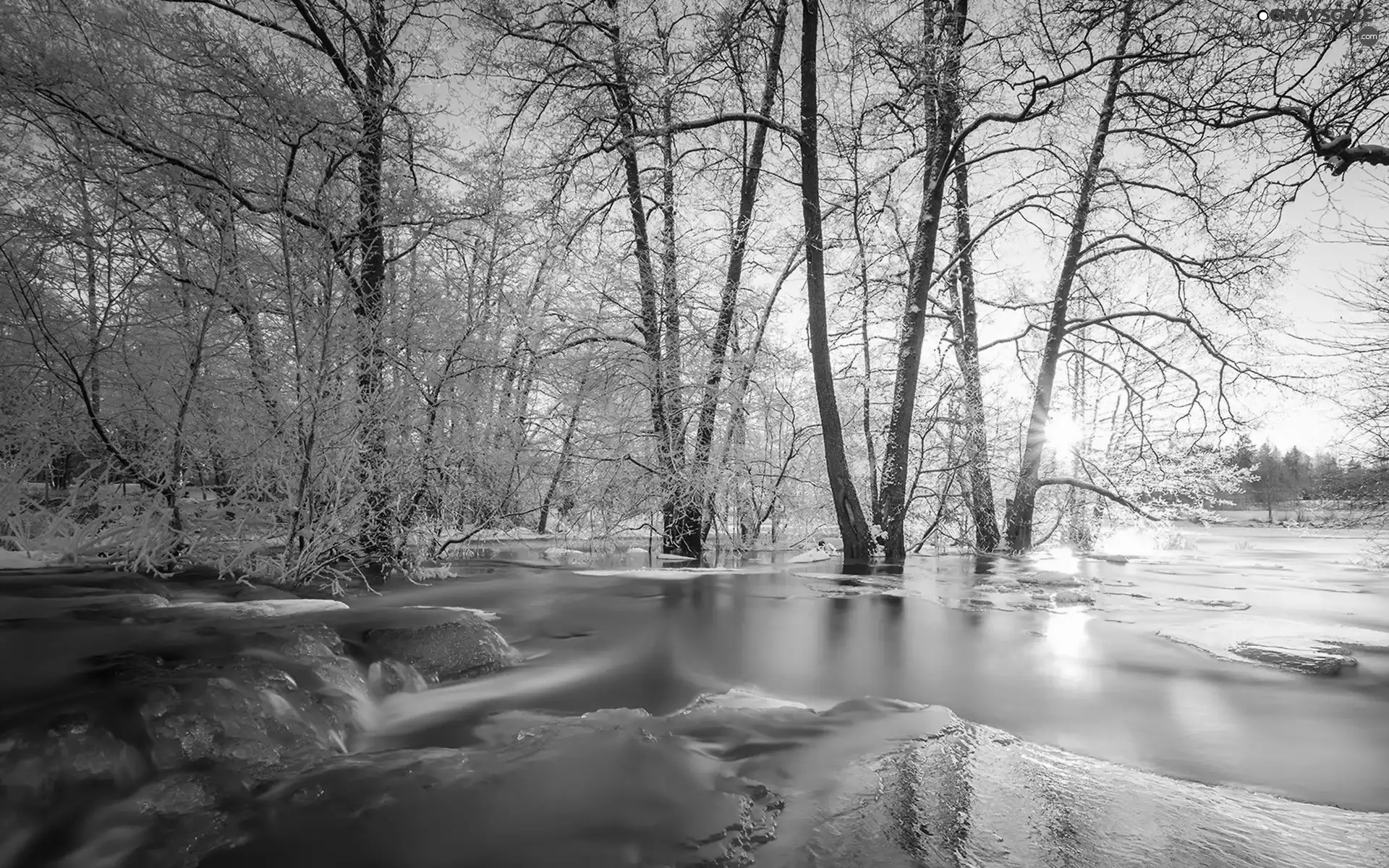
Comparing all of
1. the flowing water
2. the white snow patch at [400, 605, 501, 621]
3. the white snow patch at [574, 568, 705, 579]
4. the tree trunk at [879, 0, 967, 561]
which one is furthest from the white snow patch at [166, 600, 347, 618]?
the tree trunk at [879, 0, 967, 561]

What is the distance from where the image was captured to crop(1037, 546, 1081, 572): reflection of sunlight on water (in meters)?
8.47

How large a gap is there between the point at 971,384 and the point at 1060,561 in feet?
10.8

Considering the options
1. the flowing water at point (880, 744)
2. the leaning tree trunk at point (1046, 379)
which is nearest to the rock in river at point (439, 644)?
the flowing water at point (880, 744)

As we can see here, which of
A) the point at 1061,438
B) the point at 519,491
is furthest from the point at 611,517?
the point at 1061,438

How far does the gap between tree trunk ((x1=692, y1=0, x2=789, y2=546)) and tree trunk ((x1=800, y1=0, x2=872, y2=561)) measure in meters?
0.67

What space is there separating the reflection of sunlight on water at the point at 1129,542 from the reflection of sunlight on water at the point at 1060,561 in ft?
3.44

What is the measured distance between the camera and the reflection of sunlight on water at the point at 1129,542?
12273mm

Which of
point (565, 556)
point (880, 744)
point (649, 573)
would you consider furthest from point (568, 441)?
point (880, 744)

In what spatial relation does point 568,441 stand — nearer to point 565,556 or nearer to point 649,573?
point 565,556

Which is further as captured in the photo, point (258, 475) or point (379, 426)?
point (379, 426)

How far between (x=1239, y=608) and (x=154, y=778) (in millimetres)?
7735

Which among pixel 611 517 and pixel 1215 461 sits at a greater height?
pixel 1215 461

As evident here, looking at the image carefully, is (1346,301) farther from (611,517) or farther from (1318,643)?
(611,517)

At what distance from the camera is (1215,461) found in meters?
11.0
